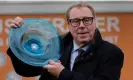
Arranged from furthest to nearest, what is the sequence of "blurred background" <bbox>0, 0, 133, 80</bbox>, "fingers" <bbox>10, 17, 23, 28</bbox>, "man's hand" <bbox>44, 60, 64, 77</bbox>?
"blurred background" <bbox>0, 0, 133, 80</bbox>, "fingers" <bbox>10, 17, 23, 28</bbox>, "man's hand" <bbox>44, 60, 64, 77</bbox>

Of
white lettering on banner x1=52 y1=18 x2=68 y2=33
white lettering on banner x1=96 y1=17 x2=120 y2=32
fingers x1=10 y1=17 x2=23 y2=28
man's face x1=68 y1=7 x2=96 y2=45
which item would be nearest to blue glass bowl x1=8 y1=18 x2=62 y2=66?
fingers x1=10 y1=17 x2=23 y2=28

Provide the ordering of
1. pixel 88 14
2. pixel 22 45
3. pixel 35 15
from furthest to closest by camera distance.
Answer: pixel 35 15 → pixel 22 45 → pixel 88 14

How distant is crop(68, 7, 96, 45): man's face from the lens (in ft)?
7.20

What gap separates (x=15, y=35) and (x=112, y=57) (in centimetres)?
59

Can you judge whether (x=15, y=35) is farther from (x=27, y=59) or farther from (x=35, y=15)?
(x=35, y=15)

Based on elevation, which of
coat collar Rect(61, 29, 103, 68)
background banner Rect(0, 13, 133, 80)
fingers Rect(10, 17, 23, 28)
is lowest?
background banner Rect(0, 13, 133, 80)

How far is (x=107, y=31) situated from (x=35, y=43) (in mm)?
965

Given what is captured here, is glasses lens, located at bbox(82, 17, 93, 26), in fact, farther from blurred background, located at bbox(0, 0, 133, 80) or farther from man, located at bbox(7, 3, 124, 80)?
blurred background, located at bbox(0, 0, 133, 80)

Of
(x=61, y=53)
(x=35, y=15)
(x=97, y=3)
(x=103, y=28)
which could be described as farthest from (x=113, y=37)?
(x=61, y=53)

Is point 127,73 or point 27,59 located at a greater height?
point 27,59

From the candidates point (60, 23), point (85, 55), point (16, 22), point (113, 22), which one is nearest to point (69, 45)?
point (85, 55)

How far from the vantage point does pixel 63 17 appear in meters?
3.16

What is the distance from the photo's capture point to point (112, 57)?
2244mm

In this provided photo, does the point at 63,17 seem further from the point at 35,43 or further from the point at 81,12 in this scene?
the point at 81,12
